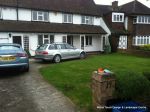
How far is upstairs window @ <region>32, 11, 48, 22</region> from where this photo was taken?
70.8ft

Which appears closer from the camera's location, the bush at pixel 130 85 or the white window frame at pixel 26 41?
the bush at pixel 130 85

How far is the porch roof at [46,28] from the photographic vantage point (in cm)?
1934

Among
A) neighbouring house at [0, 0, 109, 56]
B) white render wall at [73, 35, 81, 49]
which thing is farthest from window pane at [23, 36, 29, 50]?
white render wall at [73, 35, 81, 49]

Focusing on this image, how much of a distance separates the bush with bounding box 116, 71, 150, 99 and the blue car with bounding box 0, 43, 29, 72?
6.22 metres

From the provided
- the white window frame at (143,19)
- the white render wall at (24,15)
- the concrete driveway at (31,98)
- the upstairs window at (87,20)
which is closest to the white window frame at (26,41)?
the white render wall at (24,15)

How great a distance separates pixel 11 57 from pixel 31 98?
3.98m

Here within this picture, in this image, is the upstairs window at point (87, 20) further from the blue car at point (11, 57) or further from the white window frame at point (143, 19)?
the blue car at point (11, 57)

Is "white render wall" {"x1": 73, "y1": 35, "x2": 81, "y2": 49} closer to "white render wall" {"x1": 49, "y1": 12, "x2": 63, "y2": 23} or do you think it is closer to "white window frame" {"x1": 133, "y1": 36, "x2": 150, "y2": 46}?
"white render wall" {"x1": 49, "y1": 12, "x2": 63, "y2": 23}

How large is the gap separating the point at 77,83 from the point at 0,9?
49.3 ft

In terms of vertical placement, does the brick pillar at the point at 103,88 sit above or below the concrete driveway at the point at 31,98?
above

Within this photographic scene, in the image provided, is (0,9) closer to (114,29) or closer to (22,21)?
(22,21)

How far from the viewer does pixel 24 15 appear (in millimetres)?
20812

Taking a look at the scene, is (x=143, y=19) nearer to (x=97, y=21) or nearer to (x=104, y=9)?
(x=104, y=9)

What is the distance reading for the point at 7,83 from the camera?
8258 millimetres
